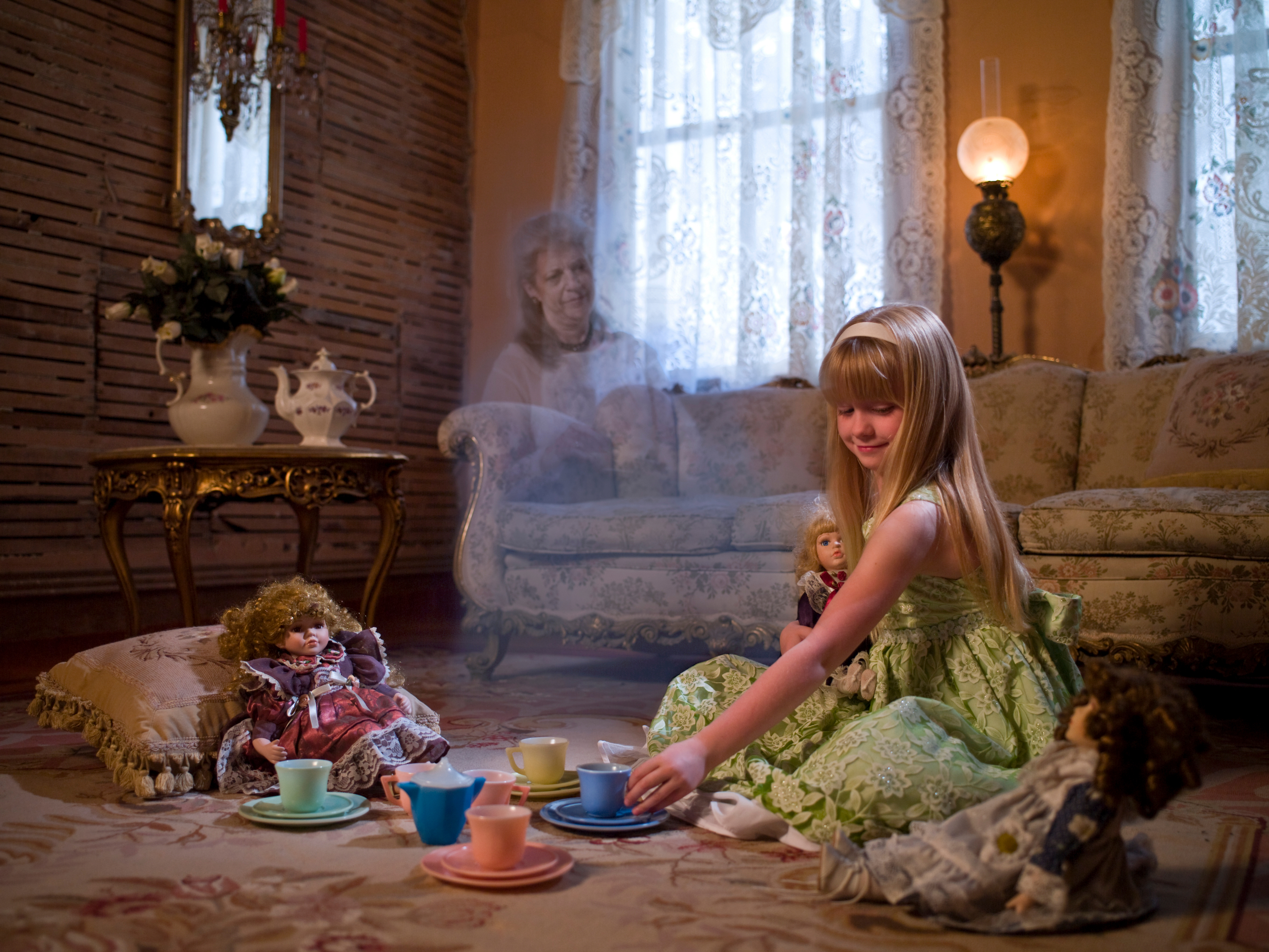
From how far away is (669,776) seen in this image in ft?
3.95

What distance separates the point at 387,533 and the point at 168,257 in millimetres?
1694

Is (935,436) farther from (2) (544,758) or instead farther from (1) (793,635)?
(2) (544,758)

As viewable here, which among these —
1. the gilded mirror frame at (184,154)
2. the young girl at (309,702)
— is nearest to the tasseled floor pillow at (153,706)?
the young girl at (309,702)

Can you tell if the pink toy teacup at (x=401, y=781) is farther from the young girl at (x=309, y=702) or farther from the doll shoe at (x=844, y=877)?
the doll shoe at (x=844, y=877)

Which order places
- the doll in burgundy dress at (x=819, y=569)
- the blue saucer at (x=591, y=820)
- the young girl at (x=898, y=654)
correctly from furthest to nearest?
the doll in burgundy dress at (x=819, y=569) < the blue saucer at (x=591, y=820) < the young girl at (x=898, y=654)

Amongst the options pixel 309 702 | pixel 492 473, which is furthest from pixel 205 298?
pixel 309 702

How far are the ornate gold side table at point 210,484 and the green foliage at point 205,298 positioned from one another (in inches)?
14.6

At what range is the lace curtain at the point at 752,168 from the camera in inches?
154

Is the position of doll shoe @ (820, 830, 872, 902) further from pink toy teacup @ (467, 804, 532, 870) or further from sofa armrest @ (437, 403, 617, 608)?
sofa armrest @ (437, 403, 617, 608)

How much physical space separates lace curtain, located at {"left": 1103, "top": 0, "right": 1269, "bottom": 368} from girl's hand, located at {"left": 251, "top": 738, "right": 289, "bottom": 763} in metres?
2.97

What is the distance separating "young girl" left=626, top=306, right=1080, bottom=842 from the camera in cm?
128

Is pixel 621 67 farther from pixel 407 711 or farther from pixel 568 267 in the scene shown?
pixel 407 711

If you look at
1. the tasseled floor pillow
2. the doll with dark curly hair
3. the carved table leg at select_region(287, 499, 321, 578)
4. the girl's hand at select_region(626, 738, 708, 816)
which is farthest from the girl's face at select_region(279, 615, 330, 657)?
the carved table leg at select_region(287, 499, 321, 578)

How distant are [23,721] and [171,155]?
2.31m
